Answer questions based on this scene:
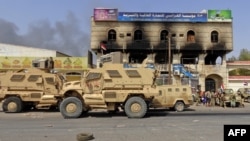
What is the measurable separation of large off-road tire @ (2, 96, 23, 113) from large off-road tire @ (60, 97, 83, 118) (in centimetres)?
543

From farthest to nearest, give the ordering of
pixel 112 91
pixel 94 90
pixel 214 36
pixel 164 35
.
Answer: pixel 214 36
pixel 164 35
pixel 94 90
pixel 112 91

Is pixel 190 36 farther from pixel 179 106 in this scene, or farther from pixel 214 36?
pixel 179 106

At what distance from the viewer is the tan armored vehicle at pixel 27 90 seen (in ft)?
80.9

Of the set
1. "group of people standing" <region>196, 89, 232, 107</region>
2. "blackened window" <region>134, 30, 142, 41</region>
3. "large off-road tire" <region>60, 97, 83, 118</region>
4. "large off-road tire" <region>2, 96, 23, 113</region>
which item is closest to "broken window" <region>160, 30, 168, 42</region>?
"blackened window" <region>134, 30, 142, 41</region>

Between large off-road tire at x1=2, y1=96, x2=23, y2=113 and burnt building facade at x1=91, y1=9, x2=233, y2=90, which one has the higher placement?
burnt building facade at x1=91, y1=9, x2=233, y2=90

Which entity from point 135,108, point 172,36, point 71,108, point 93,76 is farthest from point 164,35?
point 71,108

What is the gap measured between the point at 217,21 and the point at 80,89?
3724cm

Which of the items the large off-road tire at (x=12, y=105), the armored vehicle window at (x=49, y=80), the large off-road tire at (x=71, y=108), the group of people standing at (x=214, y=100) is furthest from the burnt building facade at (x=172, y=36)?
the large off-road tire at (x=71, y=108)

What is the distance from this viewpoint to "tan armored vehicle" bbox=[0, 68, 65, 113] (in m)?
24.7

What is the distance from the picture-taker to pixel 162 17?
177ft

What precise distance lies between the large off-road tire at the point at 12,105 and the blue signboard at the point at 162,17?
30.8m

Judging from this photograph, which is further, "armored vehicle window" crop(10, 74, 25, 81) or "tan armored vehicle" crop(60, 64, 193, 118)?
"armored vehicle window" crop(10, 74, 25, 81)

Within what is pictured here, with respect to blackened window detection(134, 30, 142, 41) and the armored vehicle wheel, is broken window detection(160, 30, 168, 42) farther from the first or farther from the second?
the armored vehicle wheel

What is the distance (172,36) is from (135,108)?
34958 mm
